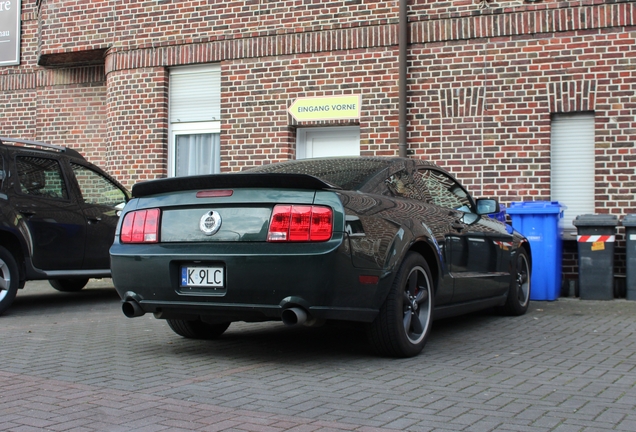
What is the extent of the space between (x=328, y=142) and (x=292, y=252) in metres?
7.34

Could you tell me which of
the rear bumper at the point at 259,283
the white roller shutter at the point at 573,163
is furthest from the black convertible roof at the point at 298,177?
the white roller shutter at the point at 573,163

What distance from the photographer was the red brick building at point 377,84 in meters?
10.5

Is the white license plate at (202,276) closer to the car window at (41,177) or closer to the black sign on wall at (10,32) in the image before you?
the car window at (41,177)

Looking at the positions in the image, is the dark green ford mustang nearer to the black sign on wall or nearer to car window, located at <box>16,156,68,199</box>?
car window, located at <box>16,156,68,199</box>

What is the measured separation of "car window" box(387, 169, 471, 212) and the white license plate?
150cm

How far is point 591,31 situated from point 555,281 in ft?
10.9

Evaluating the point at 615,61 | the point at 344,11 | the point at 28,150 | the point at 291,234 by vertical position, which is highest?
the point at 344,11

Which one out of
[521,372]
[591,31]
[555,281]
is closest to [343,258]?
[521,372]

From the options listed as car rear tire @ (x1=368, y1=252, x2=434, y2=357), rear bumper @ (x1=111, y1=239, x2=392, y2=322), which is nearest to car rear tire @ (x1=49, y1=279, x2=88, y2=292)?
rear bumper @ (x1=111, y1=239, x2=392, y2=322)

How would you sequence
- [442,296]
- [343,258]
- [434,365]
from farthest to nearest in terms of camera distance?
[442,296] → [434,365] → [343,258]

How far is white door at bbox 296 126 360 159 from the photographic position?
1195 centimetres

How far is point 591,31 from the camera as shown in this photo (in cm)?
1047

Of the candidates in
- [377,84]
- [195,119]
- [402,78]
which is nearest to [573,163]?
[402,78]

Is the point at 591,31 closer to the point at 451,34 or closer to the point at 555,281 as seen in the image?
the point at 451,34
